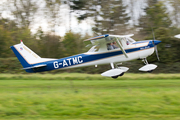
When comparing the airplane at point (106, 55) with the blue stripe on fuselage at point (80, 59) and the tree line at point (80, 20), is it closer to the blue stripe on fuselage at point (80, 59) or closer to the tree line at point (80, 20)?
the blue stripe on fuselage at point (80, 59)

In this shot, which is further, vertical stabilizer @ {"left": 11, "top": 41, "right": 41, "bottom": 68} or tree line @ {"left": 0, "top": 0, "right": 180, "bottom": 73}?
tree line @ {"left": 0, "top": 0, "right": 180, "bottom": 73}

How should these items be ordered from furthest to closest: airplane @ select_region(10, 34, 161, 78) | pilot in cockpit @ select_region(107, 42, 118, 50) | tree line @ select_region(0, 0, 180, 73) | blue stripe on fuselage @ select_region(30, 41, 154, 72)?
tree line @ select_region(0, 0, 180, 73)
pilot in cockpit @ select_region(107, 42, 118, 50)
blue stripe on fuselage @ select_region(30, 41, 154, 72)
airplane @ select_region(10, 34, 161, 78)

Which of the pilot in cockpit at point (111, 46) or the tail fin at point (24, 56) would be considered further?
the tail fin at point (24, 56)

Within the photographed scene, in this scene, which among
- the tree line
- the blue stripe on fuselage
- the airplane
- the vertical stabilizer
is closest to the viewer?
the airplane

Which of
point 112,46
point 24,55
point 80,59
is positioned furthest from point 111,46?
point 24,55

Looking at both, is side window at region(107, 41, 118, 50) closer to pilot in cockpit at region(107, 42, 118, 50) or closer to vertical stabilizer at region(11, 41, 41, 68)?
pilot in cockpit at region(107, 42, 118, 50)

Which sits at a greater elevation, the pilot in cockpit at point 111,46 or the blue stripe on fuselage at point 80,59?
the pilot in cockpit at point 111,46

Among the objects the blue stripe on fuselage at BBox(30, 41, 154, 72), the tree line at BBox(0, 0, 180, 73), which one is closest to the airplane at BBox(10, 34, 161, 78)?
the blue stripe on fuselage at BBox(30, 41, 154, 72)

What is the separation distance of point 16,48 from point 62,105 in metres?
8.04

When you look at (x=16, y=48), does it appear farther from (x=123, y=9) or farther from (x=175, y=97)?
(x=123, y=9)

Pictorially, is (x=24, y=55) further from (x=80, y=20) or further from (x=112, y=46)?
(x=80, y=20)

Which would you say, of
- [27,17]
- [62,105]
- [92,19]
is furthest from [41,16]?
[62,105]

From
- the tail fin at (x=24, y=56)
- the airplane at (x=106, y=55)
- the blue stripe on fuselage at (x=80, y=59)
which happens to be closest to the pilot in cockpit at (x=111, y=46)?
the airplane at (x=106, y=55)

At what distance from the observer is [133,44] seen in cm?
1224
